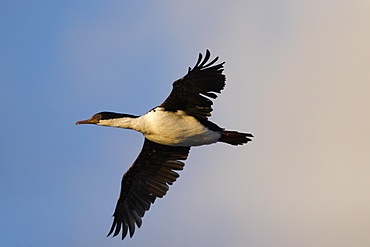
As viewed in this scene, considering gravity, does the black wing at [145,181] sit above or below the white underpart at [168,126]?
below

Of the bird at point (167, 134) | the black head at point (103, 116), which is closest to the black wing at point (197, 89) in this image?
the bird at point (167, 134)

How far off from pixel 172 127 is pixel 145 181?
234 cm

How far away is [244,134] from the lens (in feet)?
43.7

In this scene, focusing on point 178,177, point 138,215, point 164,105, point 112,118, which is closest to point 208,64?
point 164,105

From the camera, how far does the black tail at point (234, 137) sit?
13.3 meters

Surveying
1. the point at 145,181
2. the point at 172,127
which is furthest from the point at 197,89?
the point at 145,181

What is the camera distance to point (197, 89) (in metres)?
12.7

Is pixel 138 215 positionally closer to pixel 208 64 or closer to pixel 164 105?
pixel 164 105

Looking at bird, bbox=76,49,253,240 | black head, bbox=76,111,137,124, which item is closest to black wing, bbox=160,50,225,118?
bird, bbox=76,49,253,240

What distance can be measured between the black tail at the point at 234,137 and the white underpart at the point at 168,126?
132 millimetres

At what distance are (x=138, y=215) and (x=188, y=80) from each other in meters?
4.07

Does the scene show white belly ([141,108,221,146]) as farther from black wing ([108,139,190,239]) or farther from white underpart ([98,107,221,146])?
black wing ([108,139,190,239])

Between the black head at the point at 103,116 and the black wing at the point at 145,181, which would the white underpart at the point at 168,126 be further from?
the black wing at the point at 145,181

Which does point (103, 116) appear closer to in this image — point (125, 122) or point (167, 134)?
point (125, 122)
